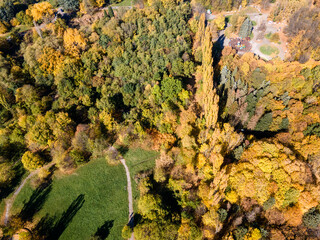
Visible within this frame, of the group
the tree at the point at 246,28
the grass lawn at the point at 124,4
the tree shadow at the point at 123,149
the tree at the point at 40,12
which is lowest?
the tree shadow at the point at 123,149

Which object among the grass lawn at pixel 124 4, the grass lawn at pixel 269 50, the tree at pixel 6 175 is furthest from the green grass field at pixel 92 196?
the grass lawn at pixel 124 4

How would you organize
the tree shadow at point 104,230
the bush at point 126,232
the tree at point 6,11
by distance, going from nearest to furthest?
1. the bush at point 126,232
2. the tree shadow at point 104,230
3. the tree at point 6,11

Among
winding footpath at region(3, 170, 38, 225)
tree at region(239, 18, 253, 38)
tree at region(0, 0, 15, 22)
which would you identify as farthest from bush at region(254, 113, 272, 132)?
tree at region(0, 0, 15, 22)

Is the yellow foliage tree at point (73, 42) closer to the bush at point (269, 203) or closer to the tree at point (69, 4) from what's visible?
the tree at point (69, 4)

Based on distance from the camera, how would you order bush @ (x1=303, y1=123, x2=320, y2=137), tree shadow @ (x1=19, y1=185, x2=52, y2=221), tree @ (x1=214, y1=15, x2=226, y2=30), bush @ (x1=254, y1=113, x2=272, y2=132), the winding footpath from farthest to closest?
1. tree @ (x1=214, y1=15, x2=226, y2=30)
2. bush @ (x1=254, y1=113, x2=272, y2=132)
3. bush @ (x1=303, y1=123, x2=320, y2=137)
4. tree shadow @ (x1=19, y1=185, x2=52, y2=221)
5. the winding footpath

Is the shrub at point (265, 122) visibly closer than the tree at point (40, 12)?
Yes

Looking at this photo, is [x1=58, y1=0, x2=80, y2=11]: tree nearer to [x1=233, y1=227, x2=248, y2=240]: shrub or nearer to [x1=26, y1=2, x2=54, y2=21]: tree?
[x1=26, y1=2, x2=54, y2=21]: tree

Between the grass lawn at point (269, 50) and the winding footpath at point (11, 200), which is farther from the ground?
the grass lawn at point (269, 50)
